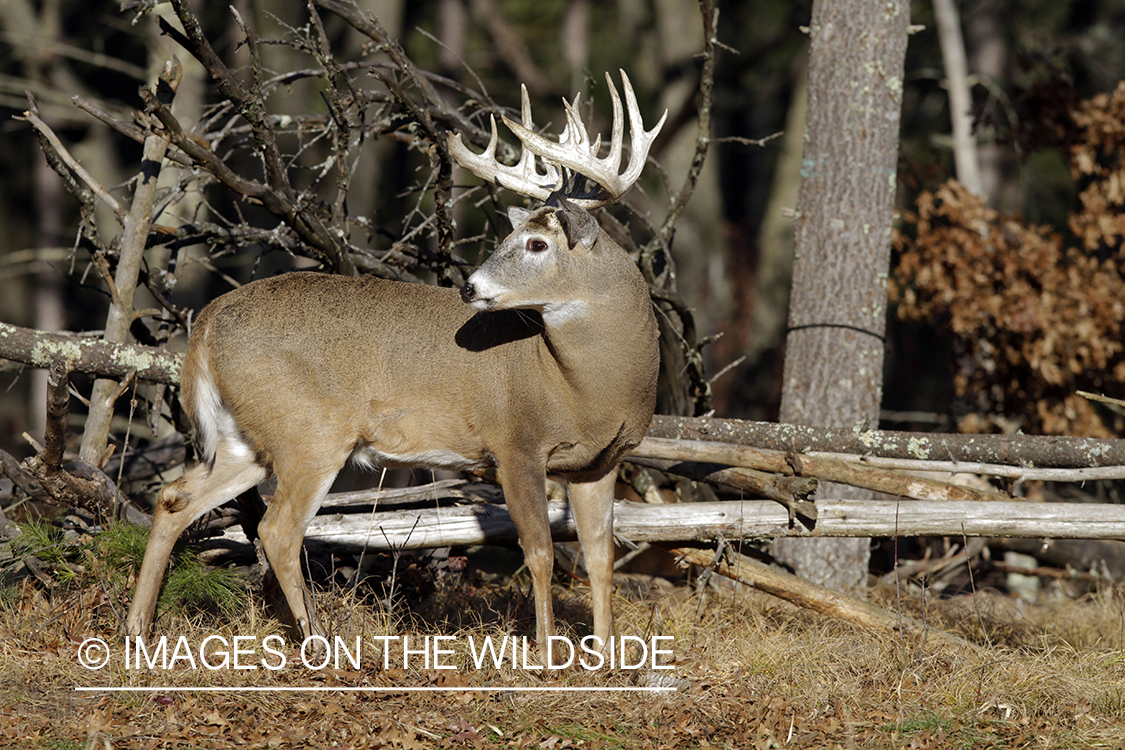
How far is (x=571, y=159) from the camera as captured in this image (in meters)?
4.80

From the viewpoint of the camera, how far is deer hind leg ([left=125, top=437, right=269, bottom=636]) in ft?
16.4

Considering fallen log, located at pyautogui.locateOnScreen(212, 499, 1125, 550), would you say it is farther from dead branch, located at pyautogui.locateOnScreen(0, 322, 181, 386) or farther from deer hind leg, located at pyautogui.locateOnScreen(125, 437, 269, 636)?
dead branch, located at pyautogui.locateOnScreen(0, 322, 181, 386)

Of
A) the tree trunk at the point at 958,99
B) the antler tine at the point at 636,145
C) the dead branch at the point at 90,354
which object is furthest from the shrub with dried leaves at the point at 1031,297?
the dead branch at the point at 90,354

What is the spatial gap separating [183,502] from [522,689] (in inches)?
72.9

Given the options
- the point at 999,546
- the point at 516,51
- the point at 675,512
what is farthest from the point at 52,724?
the point at 516,51

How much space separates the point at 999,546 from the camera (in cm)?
775

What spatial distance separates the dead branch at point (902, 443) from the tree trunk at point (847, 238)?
758 millimetres

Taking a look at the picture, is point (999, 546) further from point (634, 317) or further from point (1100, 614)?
point (634, 317)

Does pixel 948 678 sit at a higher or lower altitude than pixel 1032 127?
lower

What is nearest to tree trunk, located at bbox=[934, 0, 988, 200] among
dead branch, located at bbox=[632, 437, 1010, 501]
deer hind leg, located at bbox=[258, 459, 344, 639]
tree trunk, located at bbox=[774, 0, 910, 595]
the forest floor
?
tree trunk, located at bbox=[774, 0, 910, 595]

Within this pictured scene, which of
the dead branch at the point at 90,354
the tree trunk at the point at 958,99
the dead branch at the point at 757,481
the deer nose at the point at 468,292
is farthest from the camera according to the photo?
the tree trunk at the point at 958,99

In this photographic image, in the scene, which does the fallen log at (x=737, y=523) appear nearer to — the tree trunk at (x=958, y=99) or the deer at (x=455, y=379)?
the deer at (x=455, y=379)

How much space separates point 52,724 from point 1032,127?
9.18 meters

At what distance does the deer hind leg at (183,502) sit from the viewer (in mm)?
5000
